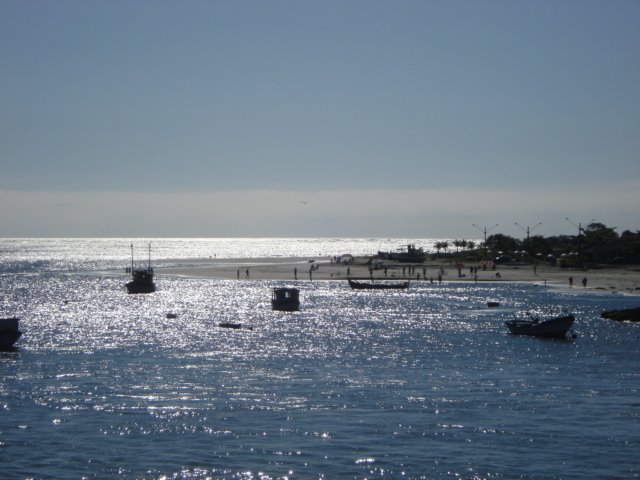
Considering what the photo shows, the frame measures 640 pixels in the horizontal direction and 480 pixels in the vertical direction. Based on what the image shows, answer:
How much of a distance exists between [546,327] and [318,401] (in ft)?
121

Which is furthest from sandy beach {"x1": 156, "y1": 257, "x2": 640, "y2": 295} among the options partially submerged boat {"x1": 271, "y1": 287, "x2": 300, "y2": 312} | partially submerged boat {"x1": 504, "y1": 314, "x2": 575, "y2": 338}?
partially submerged boat {"x1": 271, "y1": 287, "x2": 300, "y2": 312}

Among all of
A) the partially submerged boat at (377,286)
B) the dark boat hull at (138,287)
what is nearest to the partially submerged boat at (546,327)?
the partially submerged boat at (377,286)

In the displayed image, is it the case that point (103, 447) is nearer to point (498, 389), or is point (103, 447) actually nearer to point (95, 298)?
point (498, 389)

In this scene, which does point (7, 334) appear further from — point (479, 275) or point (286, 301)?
point (479, 275)

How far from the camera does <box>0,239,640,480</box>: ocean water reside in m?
33.2

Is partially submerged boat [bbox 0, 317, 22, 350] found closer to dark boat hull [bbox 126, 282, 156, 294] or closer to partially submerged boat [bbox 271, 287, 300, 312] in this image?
partially submerged boat [bbox 271, 287, 300, 312]

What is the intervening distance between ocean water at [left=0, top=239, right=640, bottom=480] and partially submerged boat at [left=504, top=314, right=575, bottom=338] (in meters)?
1.31

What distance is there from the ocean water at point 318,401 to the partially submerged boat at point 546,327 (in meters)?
1.31

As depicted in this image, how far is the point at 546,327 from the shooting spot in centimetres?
7456

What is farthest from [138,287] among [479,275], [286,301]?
[479,275]

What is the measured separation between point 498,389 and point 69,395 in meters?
24.6

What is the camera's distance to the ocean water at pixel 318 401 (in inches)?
1308

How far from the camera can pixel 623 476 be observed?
105 ft

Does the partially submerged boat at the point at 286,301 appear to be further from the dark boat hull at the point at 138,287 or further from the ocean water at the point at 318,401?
the dark boat hull at the point at 138,287
